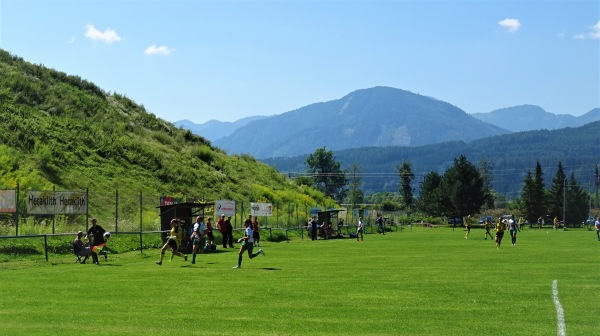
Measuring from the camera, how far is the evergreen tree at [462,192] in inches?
5354

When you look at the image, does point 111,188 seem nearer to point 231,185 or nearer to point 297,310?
point 231,185

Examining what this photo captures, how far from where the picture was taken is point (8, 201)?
106 feet

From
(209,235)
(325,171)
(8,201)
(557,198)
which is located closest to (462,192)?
(557,198)

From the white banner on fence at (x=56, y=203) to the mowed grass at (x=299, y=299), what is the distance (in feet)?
21.2

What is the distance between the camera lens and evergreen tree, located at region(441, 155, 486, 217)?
5354 inches

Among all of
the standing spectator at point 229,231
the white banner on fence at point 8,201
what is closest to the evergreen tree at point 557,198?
the standing spectator at point 229,231

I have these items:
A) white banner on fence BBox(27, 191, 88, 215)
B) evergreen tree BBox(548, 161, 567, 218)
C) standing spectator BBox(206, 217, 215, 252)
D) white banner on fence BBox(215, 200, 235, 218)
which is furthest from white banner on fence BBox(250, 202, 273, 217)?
evergreen tree BBox(548, 161, 567, 218)

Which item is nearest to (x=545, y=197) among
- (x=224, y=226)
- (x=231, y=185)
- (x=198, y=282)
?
(x=231, y=185)

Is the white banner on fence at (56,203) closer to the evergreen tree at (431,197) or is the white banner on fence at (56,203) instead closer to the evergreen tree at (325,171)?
the evergreen tree at (431,197)

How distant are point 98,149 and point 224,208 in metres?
19.5

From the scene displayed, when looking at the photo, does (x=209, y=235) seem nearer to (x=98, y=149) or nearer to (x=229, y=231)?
(x=229, y=231)

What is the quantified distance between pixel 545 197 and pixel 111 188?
110 metres

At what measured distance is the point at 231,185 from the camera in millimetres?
70375

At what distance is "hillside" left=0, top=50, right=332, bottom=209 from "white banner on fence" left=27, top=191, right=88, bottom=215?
9467 millimetres
